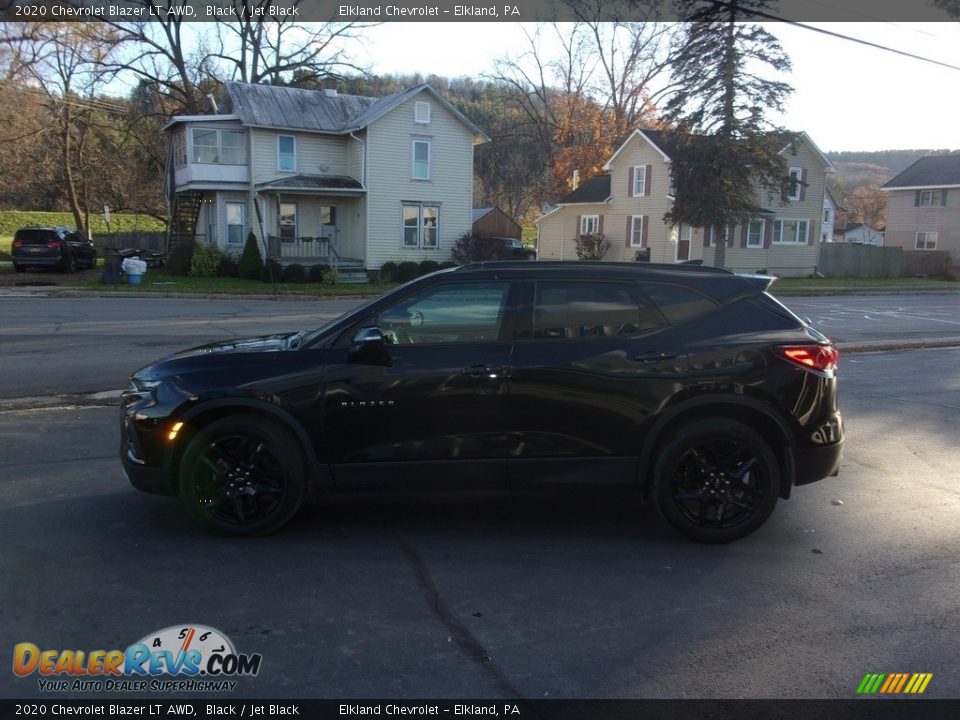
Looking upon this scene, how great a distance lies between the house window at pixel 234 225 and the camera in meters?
35.2

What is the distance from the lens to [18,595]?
4266mm

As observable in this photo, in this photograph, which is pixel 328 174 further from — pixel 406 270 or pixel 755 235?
pixel 755 235

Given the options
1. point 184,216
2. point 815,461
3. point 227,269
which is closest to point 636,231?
point 227,269

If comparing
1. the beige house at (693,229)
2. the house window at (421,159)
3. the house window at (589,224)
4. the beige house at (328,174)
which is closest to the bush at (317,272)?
the beige house at (328,174)

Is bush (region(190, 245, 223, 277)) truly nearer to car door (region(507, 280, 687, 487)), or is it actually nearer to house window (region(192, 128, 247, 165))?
house window (region(192, 128, 247, 165))

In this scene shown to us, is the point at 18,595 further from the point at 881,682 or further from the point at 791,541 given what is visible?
the point at 791,541

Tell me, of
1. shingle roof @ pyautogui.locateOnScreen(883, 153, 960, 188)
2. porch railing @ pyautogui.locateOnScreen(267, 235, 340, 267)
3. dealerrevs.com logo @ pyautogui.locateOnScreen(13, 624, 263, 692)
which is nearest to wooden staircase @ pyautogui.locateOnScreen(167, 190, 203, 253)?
porch railing @ pyautogui.locateOnScreen(267, 235, 340, 267)

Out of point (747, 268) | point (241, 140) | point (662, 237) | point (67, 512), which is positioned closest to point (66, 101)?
point (241, 140)

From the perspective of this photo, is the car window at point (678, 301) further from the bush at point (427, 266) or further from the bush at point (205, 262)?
the bush at point (205, 262)

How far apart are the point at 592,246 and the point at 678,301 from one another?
4062cm

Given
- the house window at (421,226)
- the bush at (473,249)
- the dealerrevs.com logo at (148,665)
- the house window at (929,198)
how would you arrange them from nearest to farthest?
the dealerrevs.com logo at (148,665) < the house window at (421,226) < the bush at (473,249) < the house window at (929,198)

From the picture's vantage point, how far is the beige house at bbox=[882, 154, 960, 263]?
51.0 metres

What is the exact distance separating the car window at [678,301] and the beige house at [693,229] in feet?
116

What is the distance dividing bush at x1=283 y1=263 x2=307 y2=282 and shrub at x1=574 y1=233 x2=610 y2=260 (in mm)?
18924
